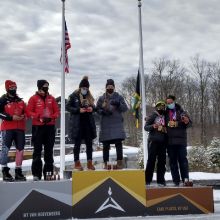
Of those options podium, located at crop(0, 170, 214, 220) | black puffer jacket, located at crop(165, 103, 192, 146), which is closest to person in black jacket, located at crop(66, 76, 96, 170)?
podium, located at crop(0, 170, 214, 220)

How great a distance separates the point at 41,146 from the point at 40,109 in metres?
0.69

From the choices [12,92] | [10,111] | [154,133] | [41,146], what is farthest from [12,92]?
[154,133]

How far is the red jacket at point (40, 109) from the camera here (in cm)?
732

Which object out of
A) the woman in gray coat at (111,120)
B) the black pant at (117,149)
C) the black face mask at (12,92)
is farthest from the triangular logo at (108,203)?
the black face mask at (12,92)

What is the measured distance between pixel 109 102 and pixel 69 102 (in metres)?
0.80

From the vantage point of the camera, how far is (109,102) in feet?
26.2

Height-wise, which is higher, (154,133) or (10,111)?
(10,111)

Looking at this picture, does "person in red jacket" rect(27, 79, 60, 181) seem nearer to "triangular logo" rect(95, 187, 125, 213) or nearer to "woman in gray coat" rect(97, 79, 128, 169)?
"woman in gray coat" rect(97, 79, 128, 169)

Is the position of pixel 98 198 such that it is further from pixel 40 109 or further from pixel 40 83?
pixel 40 83

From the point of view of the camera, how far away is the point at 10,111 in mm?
7289

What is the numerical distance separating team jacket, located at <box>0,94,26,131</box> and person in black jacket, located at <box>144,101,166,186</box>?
252 centimetres

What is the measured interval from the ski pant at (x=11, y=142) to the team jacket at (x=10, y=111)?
9cm

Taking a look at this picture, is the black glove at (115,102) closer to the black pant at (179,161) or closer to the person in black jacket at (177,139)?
the person in black jacket at (177,139)

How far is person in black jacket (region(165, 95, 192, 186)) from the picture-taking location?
7902mm
